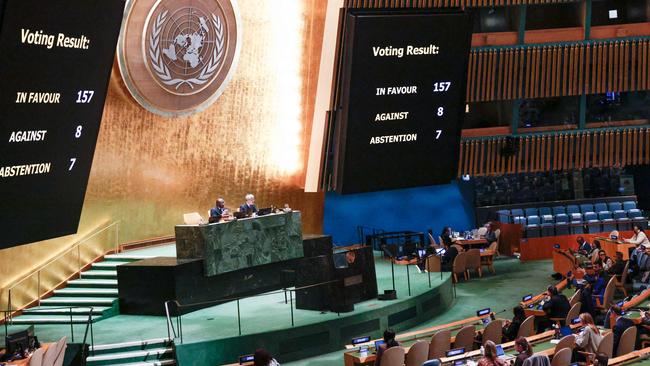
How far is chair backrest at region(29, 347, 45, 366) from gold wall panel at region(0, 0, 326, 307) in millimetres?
5150

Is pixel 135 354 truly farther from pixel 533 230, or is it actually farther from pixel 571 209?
pixel 571 209

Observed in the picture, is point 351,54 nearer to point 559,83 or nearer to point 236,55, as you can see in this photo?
point 236,55

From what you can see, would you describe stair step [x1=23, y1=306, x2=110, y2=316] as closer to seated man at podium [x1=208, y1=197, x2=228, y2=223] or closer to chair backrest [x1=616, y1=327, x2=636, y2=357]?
seated man at podium [x1=208, y1=197, x2=228, y2=223]

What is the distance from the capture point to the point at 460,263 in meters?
20.3

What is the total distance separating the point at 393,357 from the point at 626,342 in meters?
3.00

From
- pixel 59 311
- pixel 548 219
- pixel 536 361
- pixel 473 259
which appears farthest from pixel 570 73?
pixel 536 361

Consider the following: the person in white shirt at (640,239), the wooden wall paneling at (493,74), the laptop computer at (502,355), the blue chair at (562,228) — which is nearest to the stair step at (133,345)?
the laptop computer at (502,355)

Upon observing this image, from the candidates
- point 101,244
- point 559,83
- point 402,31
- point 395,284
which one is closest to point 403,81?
point 402,31

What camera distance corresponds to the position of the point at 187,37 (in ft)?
59.2

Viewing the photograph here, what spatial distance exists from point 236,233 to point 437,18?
17.4 ft

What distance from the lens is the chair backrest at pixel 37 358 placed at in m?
11.3

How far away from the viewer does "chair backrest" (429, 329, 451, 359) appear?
41.0 feet

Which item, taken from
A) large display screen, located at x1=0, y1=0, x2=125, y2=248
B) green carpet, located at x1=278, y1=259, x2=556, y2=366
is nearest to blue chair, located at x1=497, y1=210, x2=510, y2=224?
green carpet, located at x1=278, y1=259, x2=556, y2=366

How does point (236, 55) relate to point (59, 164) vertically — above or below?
above
